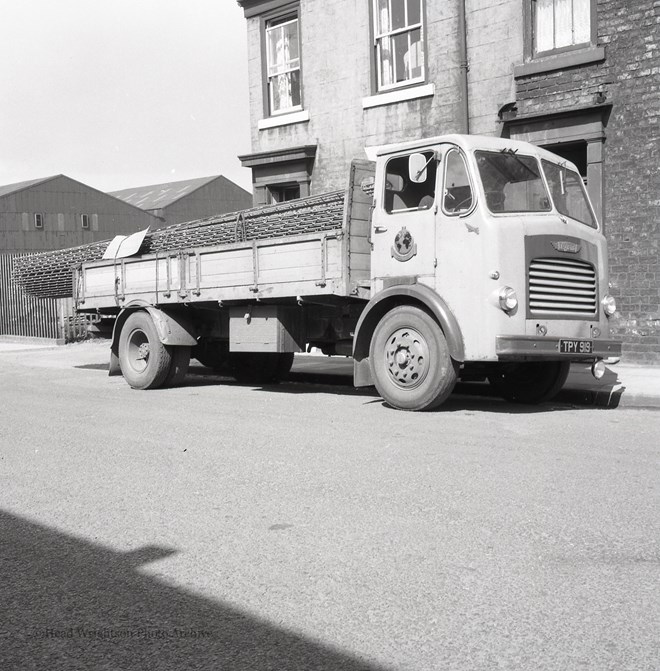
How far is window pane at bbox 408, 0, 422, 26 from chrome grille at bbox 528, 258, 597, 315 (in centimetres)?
777

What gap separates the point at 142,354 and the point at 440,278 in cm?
489

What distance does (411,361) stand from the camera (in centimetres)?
893

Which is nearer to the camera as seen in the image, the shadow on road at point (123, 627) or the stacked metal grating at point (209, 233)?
the shadow on road at point (123, 627)

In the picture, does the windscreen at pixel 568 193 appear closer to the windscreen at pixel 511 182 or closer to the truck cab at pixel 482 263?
the truck cab at pixel 482 263

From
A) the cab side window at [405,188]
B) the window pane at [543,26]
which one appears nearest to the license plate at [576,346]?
the cab side window at [405,188]

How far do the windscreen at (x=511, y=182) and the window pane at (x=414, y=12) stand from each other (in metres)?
6.85

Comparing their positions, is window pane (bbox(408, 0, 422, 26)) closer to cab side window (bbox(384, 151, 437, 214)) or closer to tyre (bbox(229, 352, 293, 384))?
tyre (bbox(229, 352, 293, 384))

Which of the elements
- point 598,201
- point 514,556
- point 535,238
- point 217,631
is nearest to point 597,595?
point 514,556

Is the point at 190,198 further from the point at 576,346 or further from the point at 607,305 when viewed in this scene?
the point at 576,346

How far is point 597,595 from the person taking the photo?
11.6ft

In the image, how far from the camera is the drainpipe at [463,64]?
1441 cm

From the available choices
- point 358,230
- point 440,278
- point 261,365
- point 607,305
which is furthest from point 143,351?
point 607,305

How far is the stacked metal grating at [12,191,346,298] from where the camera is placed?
33.2 ft

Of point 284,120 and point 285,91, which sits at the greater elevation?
point 285,91
